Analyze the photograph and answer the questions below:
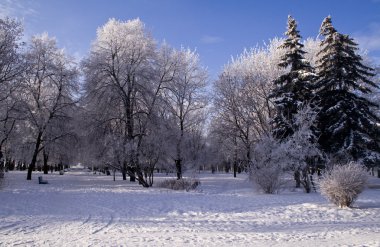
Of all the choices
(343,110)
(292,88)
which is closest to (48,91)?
(292,88)

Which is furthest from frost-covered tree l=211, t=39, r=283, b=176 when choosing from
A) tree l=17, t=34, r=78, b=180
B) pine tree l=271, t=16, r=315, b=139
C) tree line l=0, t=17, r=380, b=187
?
tree l=17, t=34, r=78, b=180

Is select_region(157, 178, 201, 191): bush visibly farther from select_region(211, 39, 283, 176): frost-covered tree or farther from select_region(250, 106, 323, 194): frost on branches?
select_region(211, 39, 283, 176): frost-covered tree

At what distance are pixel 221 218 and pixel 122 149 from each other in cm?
1545

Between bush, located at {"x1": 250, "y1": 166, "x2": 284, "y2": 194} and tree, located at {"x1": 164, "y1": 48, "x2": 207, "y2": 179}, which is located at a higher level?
tree, located at {"x1": 164, "y1": 48, "x2": 207, "y2": 179}

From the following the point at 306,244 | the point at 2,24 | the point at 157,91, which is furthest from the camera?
the point at 157,91

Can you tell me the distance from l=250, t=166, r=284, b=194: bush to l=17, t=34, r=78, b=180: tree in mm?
19622

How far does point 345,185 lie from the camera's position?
1361 centimetres

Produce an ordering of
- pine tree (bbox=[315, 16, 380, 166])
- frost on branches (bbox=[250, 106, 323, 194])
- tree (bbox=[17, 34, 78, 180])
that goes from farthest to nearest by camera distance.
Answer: tree (bbox=[17, 34, 78, 180]) → pine tree (bbox=[315, 16, 380, 166]) → frost on branches (bbox=[250, 106, 323, 194])

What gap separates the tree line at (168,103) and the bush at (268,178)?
459 mm

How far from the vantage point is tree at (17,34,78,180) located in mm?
32625

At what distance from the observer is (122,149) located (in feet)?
85.8

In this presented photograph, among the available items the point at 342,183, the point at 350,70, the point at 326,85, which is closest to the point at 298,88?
the point at 326,85

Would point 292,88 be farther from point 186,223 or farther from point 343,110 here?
point 186,223

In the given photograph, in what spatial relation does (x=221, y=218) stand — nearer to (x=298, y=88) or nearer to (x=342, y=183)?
(x=342, y=183)
